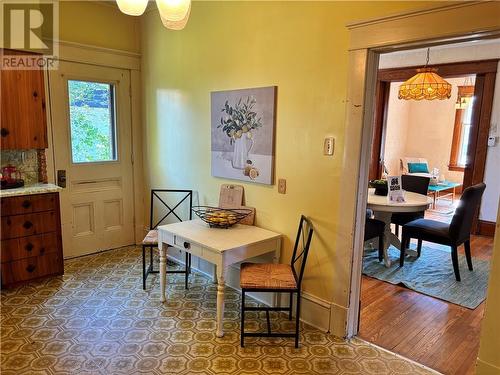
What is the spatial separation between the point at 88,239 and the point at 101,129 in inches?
49.0

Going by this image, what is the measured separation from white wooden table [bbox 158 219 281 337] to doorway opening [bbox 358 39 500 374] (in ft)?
3.25

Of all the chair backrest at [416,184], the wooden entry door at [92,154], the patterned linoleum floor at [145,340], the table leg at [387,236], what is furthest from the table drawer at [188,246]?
the chair backrest at [416,184]

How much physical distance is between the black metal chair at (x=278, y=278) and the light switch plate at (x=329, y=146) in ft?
1.66

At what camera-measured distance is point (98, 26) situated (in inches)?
152

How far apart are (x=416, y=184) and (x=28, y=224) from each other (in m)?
4.34

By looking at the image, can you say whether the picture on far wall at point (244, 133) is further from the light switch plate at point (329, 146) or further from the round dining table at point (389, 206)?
the round dining table at point (389, 206)

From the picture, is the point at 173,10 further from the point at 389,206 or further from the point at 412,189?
the point at 412,189

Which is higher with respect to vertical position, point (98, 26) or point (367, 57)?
point (98, 26)

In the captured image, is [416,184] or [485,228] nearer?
[416,184]

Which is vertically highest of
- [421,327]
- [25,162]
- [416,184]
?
[25,162]

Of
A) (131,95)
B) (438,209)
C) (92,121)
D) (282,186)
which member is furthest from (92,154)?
(438,209)

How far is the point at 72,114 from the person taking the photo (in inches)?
150

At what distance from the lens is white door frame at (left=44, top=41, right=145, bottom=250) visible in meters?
3.67

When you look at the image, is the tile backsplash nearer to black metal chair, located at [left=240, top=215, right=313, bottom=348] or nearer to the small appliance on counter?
the small appliance on counter
